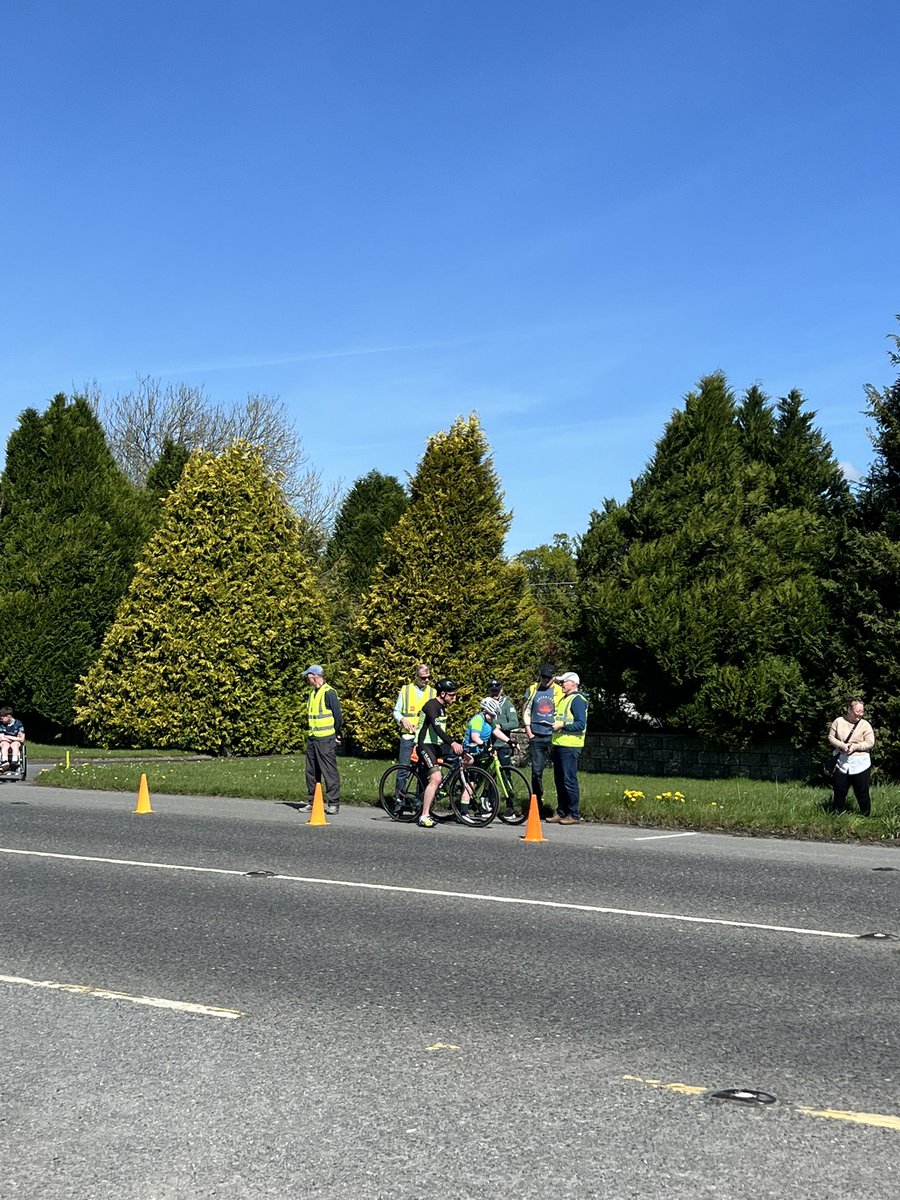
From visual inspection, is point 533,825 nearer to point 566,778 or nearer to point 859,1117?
point 566,778

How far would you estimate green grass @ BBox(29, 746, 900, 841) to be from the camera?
1556 cm

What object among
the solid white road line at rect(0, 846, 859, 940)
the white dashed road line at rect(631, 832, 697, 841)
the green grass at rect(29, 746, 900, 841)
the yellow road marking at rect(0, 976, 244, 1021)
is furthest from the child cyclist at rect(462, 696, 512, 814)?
the yellow road marking at rect(0, 976, 244, 1021)

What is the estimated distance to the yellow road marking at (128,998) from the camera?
6.57 meters

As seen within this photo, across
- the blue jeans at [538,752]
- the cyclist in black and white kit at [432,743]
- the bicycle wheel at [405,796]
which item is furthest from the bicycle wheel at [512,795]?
the bicycle wheel at [405,796]

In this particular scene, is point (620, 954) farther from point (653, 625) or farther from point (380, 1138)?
point (653, 625)

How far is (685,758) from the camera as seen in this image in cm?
2408

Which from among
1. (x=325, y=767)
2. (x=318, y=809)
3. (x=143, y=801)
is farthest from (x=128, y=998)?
(x=143, y=801)

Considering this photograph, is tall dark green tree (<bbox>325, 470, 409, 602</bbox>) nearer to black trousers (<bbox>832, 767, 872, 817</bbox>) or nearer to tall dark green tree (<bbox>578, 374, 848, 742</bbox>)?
tall dark green tree (<bbox>578, 374, 848, 742</bbox>)

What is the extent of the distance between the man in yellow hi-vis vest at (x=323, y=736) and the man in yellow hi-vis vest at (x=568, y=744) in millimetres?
2860

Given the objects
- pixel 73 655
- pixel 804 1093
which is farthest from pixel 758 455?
pixel 804 1093

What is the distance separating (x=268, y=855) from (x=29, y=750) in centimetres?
2047

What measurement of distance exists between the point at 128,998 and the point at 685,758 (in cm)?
1821

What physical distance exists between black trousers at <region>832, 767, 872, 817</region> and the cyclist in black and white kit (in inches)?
183

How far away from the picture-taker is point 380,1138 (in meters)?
4.80
